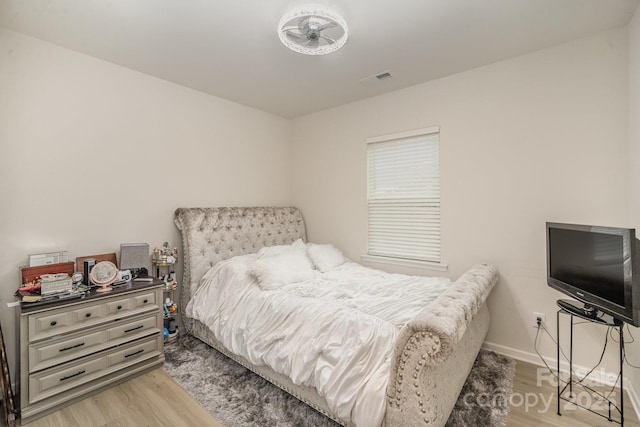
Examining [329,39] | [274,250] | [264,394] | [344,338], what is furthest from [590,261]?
[274,250]

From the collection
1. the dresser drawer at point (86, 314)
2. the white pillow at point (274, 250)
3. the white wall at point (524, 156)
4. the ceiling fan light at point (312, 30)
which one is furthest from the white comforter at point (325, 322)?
the ceiling fan light at point (312, 30)

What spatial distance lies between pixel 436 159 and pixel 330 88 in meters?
1.37

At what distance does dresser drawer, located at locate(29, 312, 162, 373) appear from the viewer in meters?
1.85

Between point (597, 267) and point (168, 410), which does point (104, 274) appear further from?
point (597, 267)

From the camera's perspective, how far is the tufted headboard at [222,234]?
2850 mm

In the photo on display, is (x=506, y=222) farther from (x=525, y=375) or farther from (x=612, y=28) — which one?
(x=612, y=28)

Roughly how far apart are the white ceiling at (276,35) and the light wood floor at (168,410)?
2.65m

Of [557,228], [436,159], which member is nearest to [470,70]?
[436,159]

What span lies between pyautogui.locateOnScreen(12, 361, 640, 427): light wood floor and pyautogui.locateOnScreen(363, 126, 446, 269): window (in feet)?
3.99

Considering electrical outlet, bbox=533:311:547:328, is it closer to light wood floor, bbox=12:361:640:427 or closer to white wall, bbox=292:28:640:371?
white wall, bbox=292:28:640:371

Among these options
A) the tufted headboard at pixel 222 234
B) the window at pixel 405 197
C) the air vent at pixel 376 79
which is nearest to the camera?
the air vent at pixel 376 79

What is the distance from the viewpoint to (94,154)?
242cm

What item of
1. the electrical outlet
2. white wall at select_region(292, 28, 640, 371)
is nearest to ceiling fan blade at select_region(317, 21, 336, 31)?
white wall at select_region(292, 28, 640, 371)

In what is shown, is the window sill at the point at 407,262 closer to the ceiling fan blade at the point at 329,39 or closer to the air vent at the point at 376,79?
the air vent at the point at 376,79
